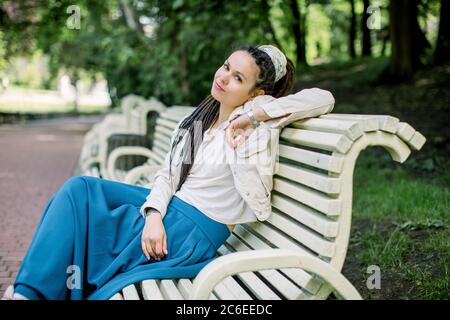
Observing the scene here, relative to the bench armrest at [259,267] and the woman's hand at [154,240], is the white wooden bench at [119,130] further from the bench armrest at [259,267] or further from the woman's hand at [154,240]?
the bench armrest at [259,267]

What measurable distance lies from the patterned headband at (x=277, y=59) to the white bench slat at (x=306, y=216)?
0.64 meters

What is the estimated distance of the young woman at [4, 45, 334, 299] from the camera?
2.30m

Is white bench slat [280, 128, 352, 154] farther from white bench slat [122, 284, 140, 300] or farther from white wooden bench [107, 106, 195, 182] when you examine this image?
white wooden bench [107, 106, 195, 182]

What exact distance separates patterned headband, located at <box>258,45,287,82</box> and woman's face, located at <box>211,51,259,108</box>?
3.6 inches

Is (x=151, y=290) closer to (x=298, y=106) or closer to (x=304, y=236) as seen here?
(x=304, y=236)

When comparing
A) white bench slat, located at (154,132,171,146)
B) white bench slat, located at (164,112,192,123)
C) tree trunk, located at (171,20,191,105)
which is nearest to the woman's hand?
white bench slat, located at (164,112,192,123)

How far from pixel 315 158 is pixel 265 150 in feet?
0.95

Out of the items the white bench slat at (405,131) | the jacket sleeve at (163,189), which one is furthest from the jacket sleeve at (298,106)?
the jacket sleeve at (163,189)

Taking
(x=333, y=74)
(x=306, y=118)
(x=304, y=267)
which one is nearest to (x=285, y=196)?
(x=306, y=118)

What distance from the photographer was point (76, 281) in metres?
2.30

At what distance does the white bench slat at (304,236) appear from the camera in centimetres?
213

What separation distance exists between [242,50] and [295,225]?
3.15 ft

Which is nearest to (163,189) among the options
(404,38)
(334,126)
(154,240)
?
(154,240)

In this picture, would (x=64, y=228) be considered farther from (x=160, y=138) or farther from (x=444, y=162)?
(x=444, y=162)
